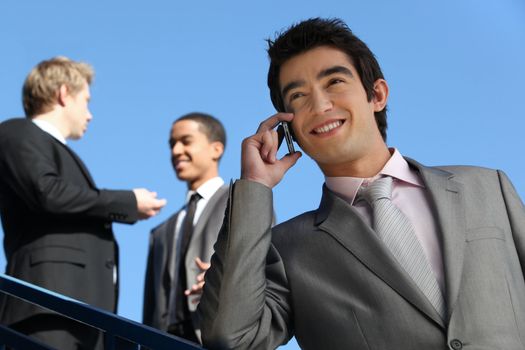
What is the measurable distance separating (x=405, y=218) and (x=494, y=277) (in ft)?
0.90

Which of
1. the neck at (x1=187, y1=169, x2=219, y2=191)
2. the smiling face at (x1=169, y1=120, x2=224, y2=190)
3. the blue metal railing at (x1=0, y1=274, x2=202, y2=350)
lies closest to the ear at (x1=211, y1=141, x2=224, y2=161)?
the smiling face at (x1=169, y1=120, x2=224, y2=190)

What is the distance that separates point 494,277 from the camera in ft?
7.15

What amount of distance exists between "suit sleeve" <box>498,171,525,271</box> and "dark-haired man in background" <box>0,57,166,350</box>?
2136 millimetres

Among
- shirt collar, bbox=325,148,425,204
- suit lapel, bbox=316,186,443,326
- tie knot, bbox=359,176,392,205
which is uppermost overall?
shirt collar, bbox=325,148,425,204

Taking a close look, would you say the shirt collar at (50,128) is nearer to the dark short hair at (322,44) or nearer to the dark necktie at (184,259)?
the dark necktie at (184,259)

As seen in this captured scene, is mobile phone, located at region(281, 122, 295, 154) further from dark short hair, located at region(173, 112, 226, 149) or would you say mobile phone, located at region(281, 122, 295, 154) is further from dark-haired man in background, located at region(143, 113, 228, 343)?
dark short hair, located at region(173, 112, 226, 149)

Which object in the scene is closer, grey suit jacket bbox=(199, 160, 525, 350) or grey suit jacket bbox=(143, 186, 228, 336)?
grey suit jacket bbox=(199, 160, 525, 350)

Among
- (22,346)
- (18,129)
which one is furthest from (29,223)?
(22,346)

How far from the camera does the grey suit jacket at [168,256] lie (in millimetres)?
4785

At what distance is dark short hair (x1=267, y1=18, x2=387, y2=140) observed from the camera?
2668 mm

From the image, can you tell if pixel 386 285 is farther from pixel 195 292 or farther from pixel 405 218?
pixel 195 292

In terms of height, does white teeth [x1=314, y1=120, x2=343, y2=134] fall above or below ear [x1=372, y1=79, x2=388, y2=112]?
below

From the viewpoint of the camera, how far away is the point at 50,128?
4410mm

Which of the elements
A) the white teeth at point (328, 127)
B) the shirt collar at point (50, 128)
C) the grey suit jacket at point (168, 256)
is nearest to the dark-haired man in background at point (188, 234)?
the grey suit jacket at point (168, 256)
